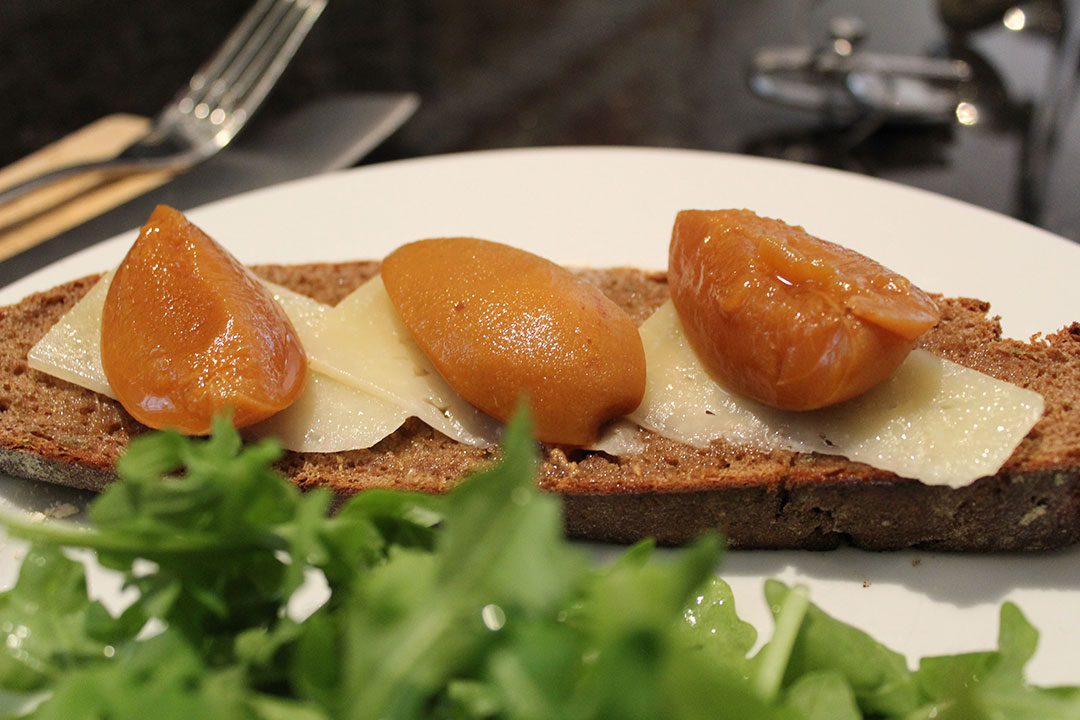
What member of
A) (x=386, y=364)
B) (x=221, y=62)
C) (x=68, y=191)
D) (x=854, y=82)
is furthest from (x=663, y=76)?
(x=386, y=364)

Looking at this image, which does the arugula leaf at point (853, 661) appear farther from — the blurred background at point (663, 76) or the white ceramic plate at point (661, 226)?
the blurred background at point (663, 76)

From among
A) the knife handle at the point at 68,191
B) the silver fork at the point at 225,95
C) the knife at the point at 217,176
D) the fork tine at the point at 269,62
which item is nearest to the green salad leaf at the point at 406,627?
the knife at the point at 217,176

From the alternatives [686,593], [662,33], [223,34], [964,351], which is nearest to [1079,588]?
[964,351]

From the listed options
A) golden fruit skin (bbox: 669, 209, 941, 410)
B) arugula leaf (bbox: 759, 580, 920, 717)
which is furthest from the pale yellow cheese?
arugula leaf (bbox: 759, 580, 920, 717)

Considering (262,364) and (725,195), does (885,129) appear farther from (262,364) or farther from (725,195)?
(262,364)

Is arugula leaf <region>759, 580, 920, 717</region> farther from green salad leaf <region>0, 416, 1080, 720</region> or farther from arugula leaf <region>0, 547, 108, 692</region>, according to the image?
arugula leaf <region>0, 547, 108, 692</region>
